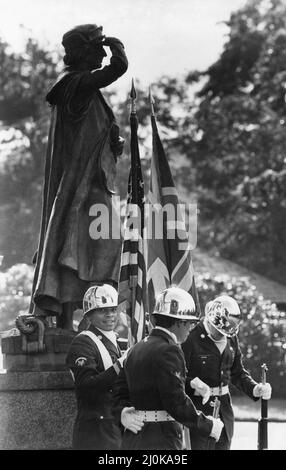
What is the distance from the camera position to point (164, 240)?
1202cm

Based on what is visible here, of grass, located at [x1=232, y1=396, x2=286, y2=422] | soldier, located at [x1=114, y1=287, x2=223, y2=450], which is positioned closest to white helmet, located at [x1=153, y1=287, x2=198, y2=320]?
soldier, located at [x1=114, y1=287, x2=223, y2=450]

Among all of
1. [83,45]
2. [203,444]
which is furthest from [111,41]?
[203,444]

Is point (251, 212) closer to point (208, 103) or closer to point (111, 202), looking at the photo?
point (208, 103)

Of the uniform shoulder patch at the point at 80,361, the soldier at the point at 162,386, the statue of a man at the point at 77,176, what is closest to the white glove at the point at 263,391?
the statue of a man at the point at 77,176

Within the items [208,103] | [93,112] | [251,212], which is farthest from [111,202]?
[208,103]

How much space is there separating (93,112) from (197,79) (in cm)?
3396

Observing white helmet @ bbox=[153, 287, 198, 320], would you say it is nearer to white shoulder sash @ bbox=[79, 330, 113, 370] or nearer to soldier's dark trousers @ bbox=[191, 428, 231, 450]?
white shoulder sash @ bbox=[79, 330, 113, 370]

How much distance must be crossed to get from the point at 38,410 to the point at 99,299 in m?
1.24

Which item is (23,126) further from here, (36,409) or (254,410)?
(36,409)

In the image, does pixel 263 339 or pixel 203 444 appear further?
pixel 263 339

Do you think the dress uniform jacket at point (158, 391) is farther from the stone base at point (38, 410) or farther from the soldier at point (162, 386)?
the stone base at point (38, 410)

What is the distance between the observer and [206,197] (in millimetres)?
43781

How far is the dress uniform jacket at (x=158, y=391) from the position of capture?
27.0 ft
